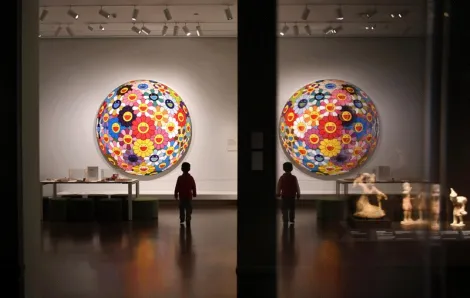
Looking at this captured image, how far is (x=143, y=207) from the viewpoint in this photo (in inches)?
302

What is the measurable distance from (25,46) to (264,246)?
220 centimetres

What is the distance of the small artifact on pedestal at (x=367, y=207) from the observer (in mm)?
3697

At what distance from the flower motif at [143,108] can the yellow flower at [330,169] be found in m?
4.35

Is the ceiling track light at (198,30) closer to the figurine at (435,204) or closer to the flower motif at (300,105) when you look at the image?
the flower motif at (300,105)

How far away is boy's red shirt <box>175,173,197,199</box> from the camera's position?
7.23m

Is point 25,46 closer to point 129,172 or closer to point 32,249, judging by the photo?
point 32,249

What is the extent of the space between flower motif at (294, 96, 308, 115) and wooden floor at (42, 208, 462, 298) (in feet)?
2.39

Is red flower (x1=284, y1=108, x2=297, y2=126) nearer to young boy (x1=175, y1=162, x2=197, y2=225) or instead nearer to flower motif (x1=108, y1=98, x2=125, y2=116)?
young boy (x1=175, y1=162, x2=197, y2=225)

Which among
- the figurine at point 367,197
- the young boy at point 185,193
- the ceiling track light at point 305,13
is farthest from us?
the young boy at point 185,193

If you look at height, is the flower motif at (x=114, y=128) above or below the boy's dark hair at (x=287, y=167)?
above

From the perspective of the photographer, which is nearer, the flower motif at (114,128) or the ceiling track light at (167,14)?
the ceiling track light at (167,14)

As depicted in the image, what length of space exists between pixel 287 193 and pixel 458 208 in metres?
1.28

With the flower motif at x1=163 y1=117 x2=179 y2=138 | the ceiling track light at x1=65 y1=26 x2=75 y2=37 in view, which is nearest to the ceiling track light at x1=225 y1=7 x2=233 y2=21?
the flower motif at x1=163 y1=117 x2=179 y2=138

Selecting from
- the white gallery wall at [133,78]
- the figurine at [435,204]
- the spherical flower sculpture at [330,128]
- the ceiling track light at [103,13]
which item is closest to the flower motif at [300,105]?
the spherical flower sculpture at [330,128]
